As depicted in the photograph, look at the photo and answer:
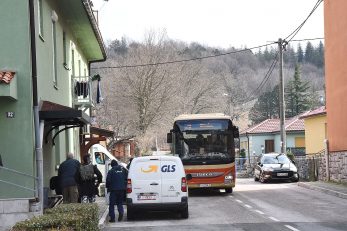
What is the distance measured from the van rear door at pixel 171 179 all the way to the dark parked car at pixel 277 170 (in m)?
16.9

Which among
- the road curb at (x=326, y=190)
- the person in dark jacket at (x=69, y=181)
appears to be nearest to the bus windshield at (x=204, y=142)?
the road curb at (x=326, y=190)

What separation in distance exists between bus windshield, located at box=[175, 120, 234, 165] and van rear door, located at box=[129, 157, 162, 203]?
6.85m

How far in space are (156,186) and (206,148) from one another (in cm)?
757

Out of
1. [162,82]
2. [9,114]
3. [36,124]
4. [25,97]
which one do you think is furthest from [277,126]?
[9,114]

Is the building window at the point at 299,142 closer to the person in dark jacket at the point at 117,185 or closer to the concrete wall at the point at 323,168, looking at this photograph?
the concrete wall at the point at 323,168

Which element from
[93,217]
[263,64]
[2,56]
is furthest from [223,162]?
[263,64]

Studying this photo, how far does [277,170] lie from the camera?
31.8m

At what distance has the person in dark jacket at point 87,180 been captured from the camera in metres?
16.7

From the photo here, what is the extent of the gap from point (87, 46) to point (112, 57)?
1315 inches

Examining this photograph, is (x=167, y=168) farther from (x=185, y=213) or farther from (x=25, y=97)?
(x=25, y=97)

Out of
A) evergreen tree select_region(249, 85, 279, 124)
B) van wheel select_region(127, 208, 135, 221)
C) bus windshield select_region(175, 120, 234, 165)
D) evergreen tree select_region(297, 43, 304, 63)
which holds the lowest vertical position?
van wheel select_region(127, 208, 135, 221)

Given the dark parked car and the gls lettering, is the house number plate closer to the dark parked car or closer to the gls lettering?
the gls lettering

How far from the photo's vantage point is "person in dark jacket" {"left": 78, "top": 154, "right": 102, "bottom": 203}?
16.7m

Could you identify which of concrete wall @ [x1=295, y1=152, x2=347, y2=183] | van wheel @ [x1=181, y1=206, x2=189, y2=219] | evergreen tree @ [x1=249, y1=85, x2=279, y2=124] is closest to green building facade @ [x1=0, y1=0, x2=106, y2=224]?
van wheel @ [x1=181, y1=206, x2=189, y2=219]
